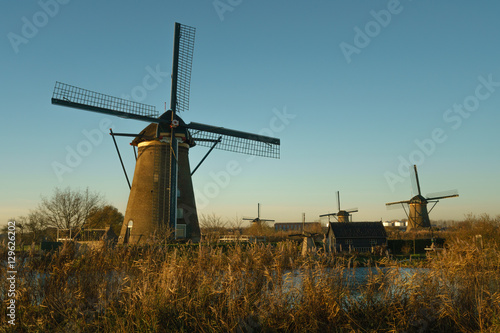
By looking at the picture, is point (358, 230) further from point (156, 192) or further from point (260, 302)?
point (260, 302)

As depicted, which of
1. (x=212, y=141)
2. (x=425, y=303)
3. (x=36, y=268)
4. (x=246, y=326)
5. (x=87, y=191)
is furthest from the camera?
(x=87, y=191)

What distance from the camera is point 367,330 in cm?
571

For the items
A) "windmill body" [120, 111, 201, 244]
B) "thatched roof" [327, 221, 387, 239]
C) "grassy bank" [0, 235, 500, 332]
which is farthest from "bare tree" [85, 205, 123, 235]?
"grassy bank" [0, 235, 500, 332]

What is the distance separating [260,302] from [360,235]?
24042 mm

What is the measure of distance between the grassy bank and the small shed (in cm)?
2204

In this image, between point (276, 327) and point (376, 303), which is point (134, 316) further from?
point (376, 303)

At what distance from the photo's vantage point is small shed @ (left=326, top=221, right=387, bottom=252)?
2830 cm

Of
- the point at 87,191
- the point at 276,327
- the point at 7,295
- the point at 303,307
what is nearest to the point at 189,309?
the point at 276,327

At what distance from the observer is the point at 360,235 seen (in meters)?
28.6

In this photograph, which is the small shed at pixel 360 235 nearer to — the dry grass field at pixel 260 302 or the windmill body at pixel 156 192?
the windmill body at pixel 156 192

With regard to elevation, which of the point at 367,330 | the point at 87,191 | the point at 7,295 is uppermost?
the point at 87,191

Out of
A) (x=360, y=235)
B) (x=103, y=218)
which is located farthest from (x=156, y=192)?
(x=103, y=218)

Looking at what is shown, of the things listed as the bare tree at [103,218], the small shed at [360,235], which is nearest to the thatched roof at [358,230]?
the small shed at [360,235]

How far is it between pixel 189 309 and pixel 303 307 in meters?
1.68
